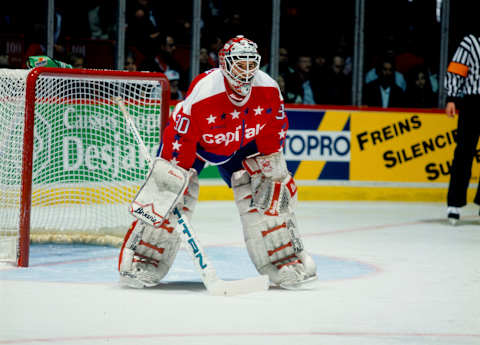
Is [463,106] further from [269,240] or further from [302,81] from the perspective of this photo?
[269,240]

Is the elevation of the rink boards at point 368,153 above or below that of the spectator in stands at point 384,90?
below

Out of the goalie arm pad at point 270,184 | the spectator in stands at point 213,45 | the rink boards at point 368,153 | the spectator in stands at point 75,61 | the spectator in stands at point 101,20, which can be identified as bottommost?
the rink boards at point 368,153

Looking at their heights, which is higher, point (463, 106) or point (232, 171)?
point (463, 106)

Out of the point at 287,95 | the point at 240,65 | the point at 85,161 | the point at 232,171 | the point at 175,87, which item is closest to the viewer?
the point at 240,65

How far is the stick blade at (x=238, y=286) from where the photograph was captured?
3.58 metres

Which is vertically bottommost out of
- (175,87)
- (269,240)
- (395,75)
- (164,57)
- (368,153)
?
(368,153)

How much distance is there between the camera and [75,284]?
12.5 ft

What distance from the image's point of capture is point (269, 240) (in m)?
3.83

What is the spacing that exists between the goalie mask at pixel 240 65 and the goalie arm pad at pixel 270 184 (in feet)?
1.15

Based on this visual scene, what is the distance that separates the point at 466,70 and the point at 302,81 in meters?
2.22

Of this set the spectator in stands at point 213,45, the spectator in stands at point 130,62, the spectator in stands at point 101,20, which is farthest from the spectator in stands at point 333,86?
the spectator in stands at point 101,20

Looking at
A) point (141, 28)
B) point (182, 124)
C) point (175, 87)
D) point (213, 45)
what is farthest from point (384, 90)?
point (182, 124)

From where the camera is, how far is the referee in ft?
20.1

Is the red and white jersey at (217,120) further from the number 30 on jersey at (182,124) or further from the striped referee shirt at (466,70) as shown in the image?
the striped referee shirt at (466,70)
